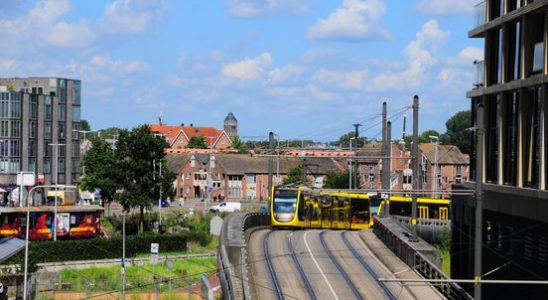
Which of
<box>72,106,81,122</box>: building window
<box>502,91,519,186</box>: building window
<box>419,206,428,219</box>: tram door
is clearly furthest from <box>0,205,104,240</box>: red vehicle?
<box>502,91,519,186</box>: building window

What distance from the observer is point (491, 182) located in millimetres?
35594

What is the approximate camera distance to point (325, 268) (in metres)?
41.1

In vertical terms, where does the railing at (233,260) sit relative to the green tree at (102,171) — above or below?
below

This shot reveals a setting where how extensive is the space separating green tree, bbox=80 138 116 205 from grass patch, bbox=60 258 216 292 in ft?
51.0

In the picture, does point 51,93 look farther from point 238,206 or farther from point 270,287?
point 270,287

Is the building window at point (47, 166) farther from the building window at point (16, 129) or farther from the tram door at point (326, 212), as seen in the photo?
the tram door at point (326, 212)

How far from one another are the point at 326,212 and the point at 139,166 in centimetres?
2292

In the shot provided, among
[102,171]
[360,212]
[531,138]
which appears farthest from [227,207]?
[531,138]

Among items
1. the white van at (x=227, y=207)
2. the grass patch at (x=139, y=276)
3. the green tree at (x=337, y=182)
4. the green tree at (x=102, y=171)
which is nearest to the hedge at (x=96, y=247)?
the grass patch at (x=139, y=276)

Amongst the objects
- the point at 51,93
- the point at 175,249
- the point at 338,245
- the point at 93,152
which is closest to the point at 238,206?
the point at 93,152

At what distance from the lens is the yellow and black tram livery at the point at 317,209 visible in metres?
59.7

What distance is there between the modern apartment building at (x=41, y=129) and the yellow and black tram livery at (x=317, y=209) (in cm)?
4523

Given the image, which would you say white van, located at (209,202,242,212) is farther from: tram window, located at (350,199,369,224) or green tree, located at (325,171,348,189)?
tram window, located at (350,199,369,224)

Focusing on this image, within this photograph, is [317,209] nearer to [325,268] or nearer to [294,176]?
[325,268]
